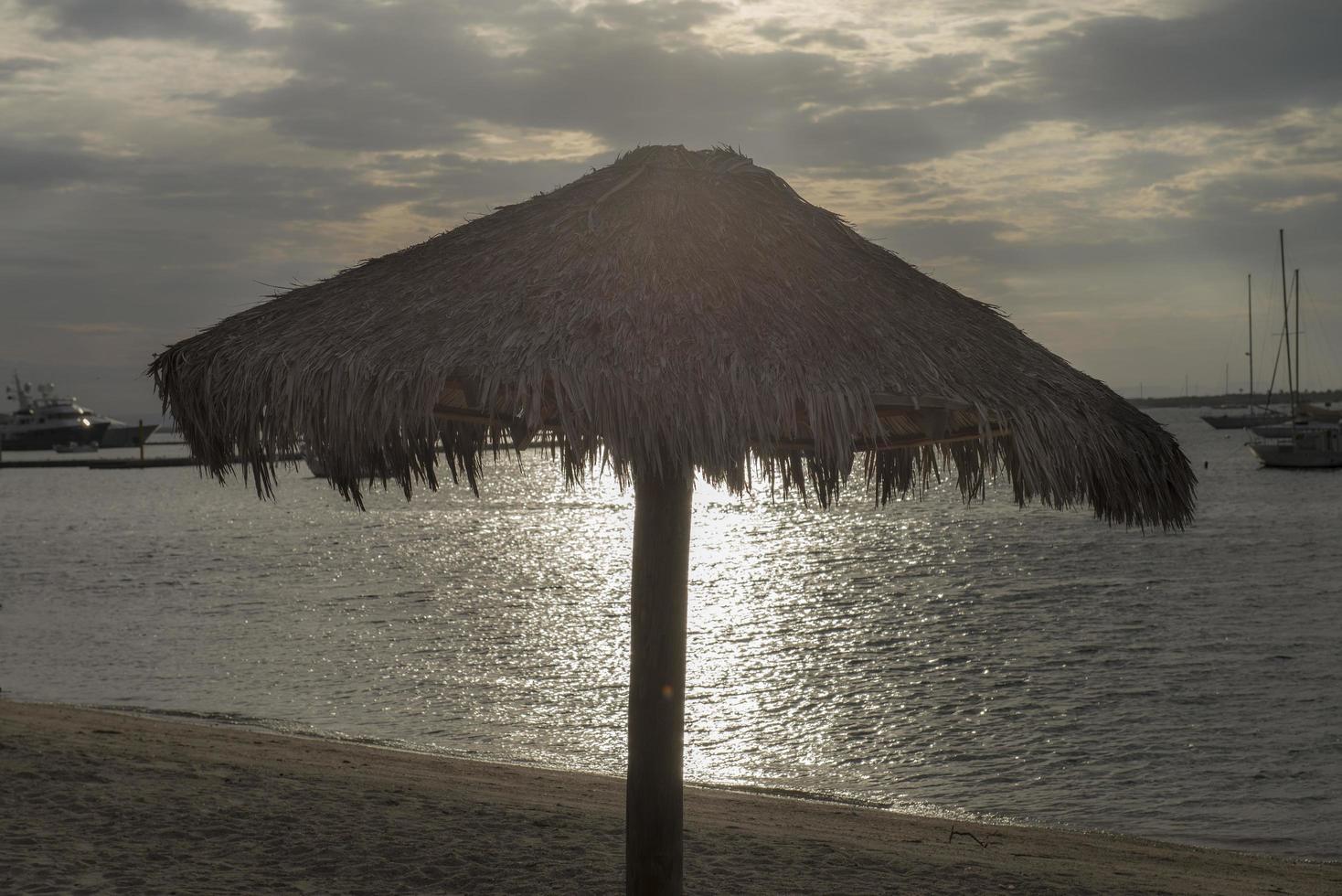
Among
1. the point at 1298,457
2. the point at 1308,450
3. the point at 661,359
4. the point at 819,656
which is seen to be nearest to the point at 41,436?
the point at 1298,457

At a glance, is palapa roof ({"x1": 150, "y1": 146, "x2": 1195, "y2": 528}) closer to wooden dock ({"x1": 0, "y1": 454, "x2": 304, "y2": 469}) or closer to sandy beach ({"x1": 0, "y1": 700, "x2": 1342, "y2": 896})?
sandy beach ({"x1": 0, "y1": 700, "x2": 1342, "y2": 896})

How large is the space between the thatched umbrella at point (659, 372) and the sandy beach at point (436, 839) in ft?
7.88

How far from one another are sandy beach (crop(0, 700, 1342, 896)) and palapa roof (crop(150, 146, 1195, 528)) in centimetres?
295

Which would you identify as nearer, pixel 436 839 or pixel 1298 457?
pixel 436 839

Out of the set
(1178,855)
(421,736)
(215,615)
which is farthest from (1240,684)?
(215,615)

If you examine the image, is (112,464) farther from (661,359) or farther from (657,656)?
(661,359)

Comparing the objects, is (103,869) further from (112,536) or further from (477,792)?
(112,536)

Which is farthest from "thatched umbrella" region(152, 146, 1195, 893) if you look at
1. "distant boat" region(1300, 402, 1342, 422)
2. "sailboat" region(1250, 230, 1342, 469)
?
"distant boat" region(1300, 402, 1342, 422)

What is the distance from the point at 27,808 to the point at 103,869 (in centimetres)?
161

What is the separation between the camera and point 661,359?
14.2 ft

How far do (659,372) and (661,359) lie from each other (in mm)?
70

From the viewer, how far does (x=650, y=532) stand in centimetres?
500

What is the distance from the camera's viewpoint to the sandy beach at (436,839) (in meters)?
6.89

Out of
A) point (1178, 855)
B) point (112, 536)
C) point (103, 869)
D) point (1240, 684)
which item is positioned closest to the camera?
point (103, 869)
